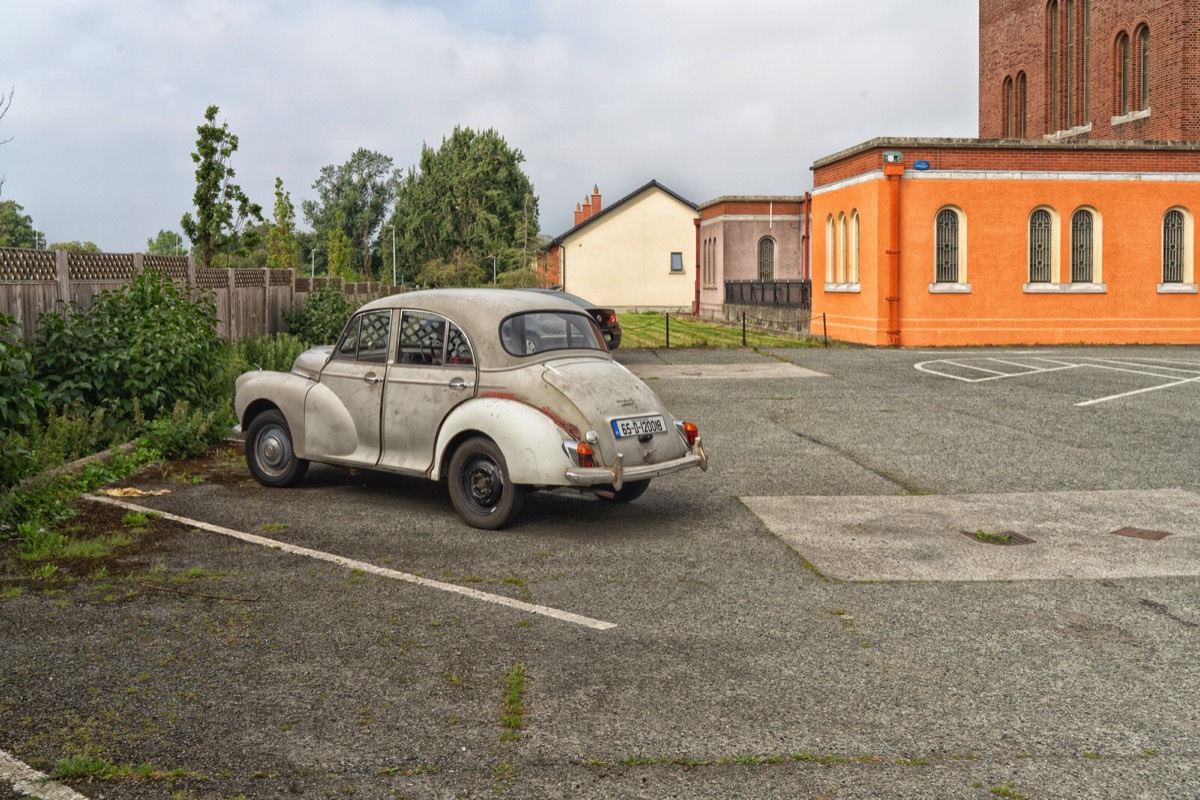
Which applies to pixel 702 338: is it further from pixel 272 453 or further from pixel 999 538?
pixel 999 538

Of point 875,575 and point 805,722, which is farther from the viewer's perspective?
point 875,575

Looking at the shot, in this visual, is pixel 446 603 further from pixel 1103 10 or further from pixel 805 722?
pixel 1103 10

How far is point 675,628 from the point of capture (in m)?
6.16

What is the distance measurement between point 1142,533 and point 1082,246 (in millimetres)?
24151

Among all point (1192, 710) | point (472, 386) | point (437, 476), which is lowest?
point (1192, 710)

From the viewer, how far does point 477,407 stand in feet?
27.9

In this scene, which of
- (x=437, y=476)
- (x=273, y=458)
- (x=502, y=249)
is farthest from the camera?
(x=502, y=249)

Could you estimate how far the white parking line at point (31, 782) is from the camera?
4.08 meters

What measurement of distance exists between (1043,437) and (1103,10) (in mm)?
31526

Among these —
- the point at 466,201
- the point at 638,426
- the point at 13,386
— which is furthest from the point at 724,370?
the point at 466,201

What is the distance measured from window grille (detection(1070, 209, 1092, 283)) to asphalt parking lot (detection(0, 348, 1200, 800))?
21.3 meters

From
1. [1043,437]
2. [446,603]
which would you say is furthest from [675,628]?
[1043,437]

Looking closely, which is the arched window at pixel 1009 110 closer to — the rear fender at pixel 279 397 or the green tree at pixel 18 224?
the rear fender at pixel 279 397

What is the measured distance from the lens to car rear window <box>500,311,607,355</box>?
891 centimetres
